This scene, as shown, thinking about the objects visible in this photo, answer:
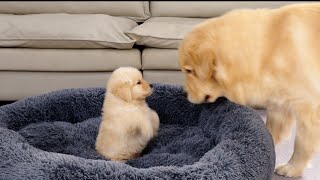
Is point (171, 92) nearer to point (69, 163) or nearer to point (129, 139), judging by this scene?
point (129, 139)

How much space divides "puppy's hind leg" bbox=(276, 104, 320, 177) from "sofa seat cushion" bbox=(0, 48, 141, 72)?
0.94 meters

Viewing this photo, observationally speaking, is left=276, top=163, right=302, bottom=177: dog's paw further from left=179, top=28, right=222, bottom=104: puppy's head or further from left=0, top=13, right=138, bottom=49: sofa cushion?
left=0, top=13, right=138, bottom=49: sofa cushion

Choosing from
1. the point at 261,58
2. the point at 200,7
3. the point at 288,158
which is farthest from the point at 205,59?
the point at 200,7

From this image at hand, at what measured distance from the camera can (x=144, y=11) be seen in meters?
2.64

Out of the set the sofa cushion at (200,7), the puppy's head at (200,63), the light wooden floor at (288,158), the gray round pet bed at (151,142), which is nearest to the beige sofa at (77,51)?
the sofa cushion at (200,7)

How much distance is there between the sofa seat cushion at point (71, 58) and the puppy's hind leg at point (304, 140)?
936mm

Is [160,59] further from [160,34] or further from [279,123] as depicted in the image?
[279,123]

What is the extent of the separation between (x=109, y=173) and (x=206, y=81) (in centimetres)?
44

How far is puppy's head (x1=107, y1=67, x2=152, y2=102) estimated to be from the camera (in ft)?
4.80

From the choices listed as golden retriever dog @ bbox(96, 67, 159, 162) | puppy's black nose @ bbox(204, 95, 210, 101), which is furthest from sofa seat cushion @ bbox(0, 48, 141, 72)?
puppy's black nose @ bbox(204, 95, 210, 101)

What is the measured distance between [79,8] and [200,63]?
151 centimetres

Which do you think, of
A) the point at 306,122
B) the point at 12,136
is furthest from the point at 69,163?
the point at 306,122

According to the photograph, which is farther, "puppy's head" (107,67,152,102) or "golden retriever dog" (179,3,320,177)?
"puppy's head" (107,67,152,102)

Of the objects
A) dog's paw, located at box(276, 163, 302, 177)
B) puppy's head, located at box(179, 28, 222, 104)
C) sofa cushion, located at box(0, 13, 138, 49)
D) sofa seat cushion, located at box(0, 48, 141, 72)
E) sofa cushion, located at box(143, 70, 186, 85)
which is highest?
puppy's head, located at box(179, 28, 222, 104)
